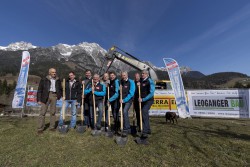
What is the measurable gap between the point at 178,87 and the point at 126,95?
8.89 metres

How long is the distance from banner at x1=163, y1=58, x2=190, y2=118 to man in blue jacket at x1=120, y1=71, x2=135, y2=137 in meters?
8.56

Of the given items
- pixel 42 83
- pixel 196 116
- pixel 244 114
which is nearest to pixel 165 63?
pixel 196 116

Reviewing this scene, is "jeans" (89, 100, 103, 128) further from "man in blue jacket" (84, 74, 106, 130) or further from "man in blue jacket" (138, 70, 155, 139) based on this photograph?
"man in blue jacket" (138, 70, 155, 139)

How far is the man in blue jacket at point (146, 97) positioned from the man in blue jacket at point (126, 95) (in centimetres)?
42

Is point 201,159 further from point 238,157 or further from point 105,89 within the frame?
point 105,89

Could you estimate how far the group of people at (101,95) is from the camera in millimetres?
6594

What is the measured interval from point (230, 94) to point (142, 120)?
12.0 metres

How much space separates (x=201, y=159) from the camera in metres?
4.57

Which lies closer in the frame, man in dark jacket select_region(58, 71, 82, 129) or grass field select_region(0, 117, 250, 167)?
grass field select_region(0, 117, 250, 167)

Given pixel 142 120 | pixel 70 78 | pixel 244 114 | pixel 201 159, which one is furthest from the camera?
pixel 244 114

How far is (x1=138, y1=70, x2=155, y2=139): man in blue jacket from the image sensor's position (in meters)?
6.29

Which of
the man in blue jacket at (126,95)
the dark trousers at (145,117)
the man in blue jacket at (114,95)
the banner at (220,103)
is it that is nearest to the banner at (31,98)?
the man in blue jacket at (114,95)

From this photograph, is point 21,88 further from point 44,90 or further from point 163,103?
point 163,103

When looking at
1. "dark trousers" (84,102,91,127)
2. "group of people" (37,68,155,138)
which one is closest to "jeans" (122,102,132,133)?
"group of people" (37,68,155,138)
